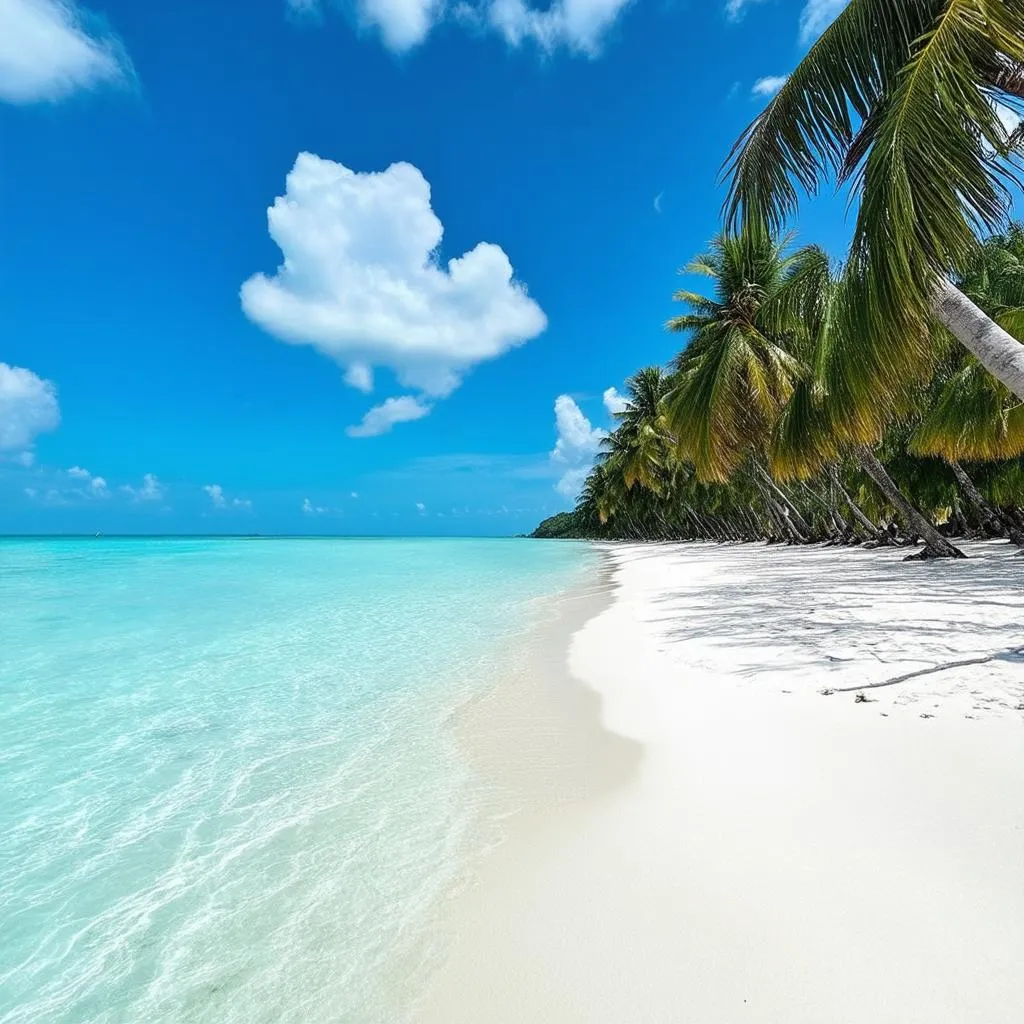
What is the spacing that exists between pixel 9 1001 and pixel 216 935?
573 mm

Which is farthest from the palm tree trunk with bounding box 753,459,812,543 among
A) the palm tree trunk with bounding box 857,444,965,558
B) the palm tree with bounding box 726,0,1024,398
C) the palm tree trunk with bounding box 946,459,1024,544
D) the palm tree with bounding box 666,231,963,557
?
the palm tree with bounding box 726,0,1024,398

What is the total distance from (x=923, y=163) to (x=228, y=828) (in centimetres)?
552

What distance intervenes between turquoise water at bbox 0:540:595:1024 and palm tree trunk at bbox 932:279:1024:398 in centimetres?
448

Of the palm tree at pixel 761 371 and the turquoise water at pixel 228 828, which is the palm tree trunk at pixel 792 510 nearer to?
the palm tree at pixel 761 371

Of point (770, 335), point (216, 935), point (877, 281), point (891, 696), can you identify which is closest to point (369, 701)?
point (216, 935)

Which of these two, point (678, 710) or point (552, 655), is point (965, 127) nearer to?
point (678, 710)

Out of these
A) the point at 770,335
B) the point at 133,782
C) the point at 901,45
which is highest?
the point at 770,335

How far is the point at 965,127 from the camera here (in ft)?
12.1

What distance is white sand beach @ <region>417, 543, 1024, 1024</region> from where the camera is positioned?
1486 mm

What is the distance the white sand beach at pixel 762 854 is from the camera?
1.49 m

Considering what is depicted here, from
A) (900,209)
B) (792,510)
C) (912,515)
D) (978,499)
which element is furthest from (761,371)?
(792,510)

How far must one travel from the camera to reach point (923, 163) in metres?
3.57

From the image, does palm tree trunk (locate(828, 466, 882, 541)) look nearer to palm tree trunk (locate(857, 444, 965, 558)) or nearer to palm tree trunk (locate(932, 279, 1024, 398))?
palm tree trunk (locate(857, 444, 965, 558))

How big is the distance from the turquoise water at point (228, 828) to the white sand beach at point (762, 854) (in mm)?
360
